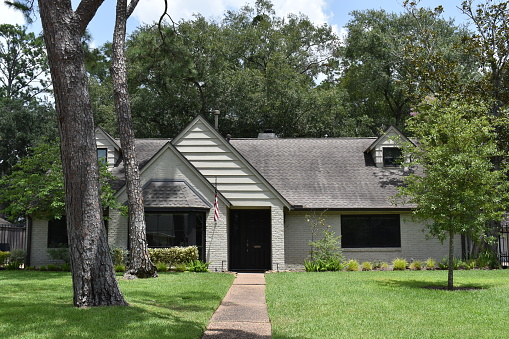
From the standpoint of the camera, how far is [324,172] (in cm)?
2392

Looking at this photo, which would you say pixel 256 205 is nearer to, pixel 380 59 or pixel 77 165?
pixel 77 165

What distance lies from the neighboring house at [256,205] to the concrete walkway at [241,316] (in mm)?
6000

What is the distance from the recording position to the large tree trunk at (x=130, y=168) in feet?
53.2

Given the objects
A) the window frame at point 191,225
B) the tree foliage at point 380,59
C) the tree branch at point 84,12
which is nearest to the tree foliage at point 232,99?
the tree foliage at point 380,59

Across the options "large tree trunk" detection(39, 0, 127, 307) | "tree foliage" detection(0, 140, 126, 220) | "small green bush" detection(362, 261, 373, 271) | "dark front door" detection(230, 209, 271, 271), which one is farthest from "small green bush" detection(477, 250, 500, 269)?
"large tree trunk" detection(39, 0, 127, 307)

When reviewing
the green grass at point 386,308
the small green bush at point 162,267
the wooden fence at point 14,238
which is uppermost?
the wooden fence at point 14,238

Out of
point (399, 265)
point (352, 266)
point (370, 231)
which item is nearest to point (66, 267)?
point (352, 266)

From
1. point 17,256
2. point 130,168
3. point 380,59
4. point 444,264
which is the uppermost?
point 380,59

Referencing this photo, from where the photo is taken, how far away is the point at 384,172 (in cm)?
2397

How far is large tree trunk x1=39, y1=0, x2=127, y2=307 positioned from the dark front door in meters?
13.2

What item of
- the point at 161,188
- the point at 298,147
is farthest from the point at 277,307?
the point at 298,147

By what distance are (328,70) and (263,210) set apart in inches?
1038

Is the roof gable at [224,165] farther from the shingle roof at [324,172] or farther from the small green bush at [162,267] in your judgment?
the small green bush at [162,267]

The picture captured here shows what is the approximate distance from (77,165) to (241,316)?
4.04 metres
